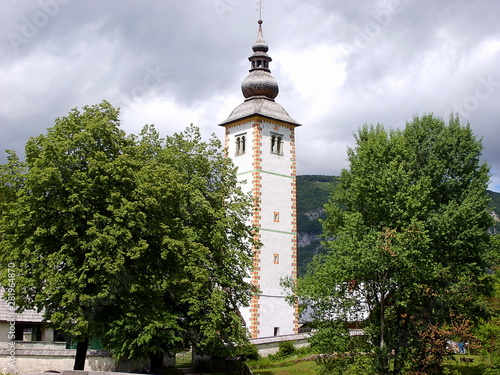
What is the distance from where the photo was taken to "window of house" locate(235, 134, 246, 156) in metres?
46.2

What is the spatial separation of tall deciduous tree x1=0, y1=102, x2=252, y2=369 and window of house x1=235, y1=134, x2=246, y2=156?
18622 millimetres

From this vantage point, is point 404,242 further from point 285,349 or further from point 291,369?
point 285,349

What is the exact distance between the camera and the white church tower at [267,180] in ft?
140

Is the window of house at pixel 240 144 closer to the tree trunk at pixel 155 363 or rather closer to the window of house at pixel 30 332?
the window of house at pixel 30 332

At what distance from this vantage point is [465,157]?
3103 centimetres

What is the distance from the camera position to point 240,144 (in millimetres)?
46500

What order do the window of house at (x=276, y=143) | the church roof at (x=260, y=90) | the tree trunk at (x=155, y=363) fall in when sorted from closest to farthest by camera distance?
1. the tree trunk at (x=155, y=363)
2. the window of house at (x=276, y=143)
3. the church roof at (x=260, y=90)

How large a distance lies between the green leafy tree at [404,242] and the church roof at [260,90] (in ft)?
52.6

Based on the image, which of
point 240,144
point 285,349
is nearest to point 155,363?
point 285,349

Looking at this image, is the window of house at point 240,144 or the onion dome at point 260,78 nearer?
the window of house at point 240,144

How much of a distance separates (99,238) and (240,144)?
2457 cm

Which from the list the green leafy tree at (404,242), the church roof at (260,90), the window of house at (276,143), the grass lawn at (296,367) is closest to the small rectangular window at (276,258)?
the window of house at (276,143)

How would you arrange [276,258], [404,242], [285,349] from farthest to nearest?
[276,258] < [285,349] < [404,242]

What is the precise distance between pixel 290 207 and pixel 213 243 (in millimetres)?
16473
